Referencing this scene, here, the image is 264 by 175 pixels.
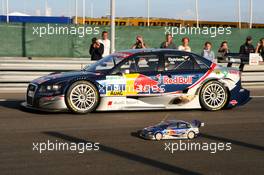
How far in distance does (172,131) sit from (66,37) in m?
18.0

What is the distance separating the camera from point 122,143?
324 inches

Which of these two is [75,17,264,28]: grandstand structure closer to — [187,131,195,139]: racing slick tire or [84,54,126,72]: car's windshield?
[84,54,126,72]: car's windshield

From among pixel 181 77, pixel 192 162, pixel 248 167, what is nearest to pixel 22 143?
pixel 192 162

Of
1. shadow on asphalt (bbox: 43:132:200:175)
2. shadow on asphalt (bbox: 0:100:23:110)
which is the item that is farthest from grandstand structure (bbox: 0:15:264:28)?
shadow on asphalt (bbox: 43:132:200:175)

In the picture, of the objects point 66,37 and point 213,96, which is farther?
point 66,37

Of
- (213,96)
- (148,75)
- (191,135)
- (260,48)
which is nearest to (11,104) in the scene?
(148,75)

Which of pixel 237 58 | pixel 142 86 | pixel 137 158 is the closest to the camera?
pixel 137 158

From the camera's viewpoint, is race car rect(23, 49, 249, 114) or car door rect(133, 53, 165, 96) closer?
race car rect(23, 49, 249, 114)

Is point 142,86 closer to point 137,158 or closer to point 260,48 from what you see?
point 137,158

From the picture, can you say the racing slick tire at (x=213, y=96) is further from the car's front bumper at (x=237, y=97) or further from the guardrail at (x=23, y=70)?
the guardrail at (x=23, y=70)

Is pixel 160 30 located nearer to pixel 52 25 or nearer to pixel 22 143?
pixel 52 25

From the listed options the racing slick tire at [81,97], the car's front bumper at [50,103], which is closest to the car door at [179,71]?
the racing slick tire at [81,97]

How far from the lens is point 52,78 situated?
36.3 ft

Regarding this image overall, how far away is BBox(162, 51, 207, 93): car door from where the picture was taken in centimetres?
1145
